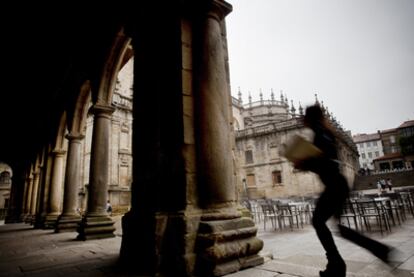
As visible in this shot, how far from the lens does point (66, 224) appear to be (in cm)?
774

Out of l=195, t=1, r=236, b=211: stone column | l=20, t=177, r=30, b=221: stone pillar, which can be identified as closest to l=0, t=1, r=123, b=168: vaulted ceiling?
l=195, t=1, r=236, b=211: stone column

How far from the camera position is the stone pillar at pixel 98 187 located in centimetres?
560

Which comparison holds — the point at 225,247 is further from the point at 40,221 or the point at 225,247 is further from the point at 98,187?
the point at 40,221

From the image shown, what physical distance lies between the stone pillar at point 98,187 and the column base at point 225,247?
4.02 m

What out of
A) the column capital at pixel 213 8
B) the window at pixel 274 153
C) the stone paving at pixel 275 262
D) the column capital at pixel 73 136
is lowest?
the stone paving at pixel 275 262

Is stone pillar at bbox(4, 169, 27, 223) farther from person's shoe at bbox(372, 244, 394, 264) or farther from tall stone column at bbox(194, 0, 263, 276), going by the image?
person's shoe at bbox(372, 244, 394, 264)

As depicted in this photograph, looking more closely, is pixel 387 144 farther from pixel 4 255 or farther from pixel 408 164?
pixel 4 255

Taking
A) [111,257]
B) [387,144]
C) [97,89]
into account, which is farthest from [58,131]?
[387,144]

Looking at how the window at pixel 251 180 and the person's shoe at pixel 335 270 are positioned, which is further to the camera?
the window at pixel 251 180

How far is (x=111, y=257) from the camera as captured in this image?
3518 millimetres

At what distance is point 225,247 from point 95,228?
167 inches

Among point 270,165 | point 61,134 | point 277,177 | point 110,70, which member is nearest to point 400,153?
point 277,177

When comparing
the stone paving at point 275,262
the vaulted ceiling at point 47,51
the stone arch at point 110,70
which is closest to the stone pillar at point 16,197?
the vaulted ceiling at point 47,51

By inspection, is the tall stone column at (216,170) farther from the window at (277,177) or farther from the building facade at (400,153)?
the building facade at (400,153)
